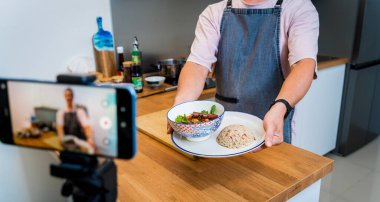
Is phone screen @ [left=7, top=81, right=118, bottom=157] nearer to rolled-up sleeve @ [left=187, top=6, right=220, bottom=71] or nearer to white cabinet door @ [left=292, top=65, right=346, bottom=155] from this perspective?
rolled-up sleeve @ [left=187, top=6, right=220, bottom=71]

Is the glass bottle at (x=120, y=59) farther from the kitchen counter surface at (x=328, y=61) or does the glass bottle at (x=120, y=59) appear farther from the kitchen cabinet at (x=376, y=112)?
the kitchen cabinet at (x=376, y=112)

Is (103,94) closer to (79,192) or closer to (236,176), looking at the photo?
(79,192)

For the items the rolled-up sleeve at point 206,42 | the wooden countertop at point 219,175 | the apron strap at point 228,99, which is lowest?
the wooden countertop at point 219,175

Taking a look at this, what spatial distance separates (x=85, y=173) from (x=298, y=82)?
710 mm

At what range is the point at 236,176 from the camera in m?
0.69

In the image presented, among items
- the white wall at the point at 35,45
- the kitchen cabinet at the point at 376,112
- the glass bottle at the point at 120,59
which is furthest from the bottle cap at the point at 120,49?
the kitchen cabinet at the point at 376,112

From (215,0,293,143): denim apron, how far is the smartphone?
2.71 feet

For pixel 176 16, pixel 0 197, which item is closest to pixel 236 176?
pixel 0 197

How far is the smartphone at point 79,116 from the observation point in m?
0.35

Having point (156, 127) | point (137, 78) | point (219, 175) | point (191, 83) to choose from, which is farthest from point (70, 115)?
point (137, 78)

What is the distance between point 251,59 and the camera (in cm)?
111

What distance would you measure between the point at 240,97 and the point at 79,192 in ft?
2.78

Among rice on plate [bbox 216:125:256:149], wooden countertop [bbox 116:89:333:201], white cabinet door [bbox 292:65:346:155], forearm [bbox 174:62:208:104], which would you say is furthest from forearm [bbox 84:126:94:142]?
white cabinet door [bbox 292:65:346:155]

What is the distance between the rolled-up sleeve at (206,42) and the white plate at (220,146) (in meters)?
0.32
